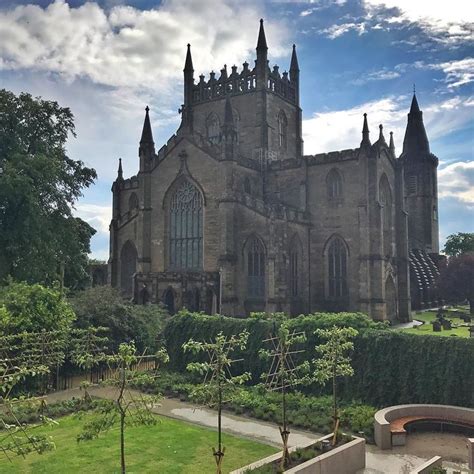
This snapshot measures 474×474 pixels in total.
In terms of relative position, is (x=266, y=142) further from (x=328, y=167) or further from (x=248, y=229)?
(x=248, y=229)

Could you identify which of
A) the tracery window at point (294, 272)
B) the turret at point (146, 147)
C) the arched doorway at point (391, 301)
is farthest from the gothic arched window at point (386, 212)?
the turret at point (146, 147)

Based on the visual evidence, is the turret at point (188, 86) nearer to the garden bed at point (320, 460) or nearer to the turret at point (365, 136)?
the turret at point (365, 136)

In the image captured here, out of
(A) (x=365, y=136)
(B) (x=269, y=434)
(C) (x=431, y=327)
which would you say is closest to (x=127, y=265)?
(A) (x=365, y=136)

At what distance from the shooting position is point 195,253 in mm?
38844

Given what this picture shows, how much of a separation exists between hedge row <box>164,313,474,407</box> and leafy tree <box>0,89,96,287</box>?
14.1m

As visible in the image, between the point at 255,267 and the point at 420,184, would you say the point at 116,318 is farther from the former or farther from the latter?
the point at 420,184

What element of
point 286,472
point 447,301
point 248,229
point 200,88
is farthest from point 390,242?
point 286,472

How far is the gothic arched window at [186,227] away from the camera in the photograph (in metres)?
38.7

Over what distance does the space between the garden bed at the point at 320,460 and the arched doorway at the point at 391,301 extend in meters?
26.1

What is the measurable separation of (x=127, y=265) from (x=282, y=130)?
20.2m

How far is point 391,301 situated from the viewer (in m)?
38.2

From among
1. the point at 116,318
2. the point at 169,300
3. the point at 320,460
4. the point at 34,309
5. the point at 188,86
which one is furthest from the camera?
the point at 188,86

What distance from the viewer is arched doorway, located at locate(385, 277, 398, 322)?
Result: 3759 centimetres

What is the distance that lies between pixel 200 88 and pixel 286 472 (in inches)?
1779
